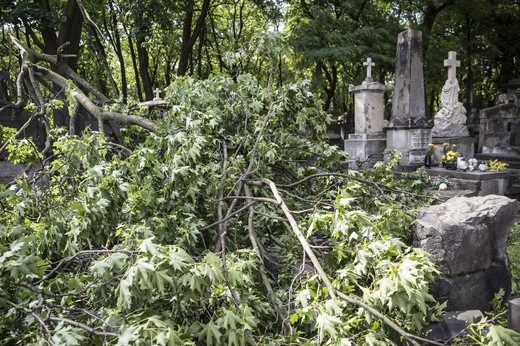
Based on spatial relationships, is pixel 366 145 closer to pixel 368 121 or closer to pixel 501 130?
pixel 368 121

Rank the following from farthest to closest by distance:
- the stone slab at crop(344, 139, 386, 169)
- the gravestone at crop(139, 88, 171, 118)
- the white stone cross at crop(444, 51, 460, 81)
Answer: the stone slab at crop(344, 139, 386, 169) < the white stone cross at crop(444, 51, 460, 81) < the gravestone at crop(139, 88, 171, 118)

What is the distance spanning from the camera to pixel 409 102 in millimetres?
12453

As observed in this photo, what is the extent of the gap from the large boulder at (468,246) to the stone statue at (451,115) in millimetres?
9488

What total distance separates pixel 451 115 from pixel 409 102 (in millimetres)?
1828

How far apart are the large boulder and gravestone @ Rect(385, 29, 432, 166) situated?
8078 mm

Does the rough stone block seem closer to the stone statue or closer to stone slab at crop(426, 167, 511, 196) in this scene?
stone slab at crop(426, 167, 511, 196)

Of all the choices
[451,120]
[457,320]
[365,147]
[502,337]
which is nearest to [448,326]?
[457,320]

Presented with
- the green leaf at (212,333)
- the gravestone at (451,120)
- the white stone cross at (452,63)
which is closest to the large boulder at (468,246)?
the green leaf at (212,333)

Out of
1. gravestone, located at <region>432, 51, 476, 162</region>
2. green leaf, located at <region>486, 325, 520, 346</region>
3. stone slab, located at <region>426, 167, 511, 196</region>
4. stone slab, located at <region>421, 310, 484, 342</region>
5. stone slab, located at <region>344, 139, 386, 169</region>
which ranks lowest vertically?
stone slab, located at <region>421, 310, 484, 342</region>

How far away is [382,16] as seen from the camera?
20938 mm

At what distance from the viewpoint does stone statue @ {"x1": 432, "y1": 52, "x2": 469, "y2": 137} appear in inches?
517

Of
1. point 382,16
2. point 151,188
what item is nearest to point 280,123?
point 151,188

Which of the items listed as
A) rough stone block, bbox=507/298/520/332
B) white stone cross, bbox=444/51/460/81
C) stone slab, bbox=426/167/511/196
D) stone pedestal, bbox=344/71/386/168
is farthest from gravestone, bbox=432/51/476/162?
rough stone block, bbox=507/298/520/332

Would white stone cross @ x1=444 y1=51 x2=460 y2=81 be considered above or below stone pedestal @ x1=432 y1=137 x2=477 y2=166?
above
